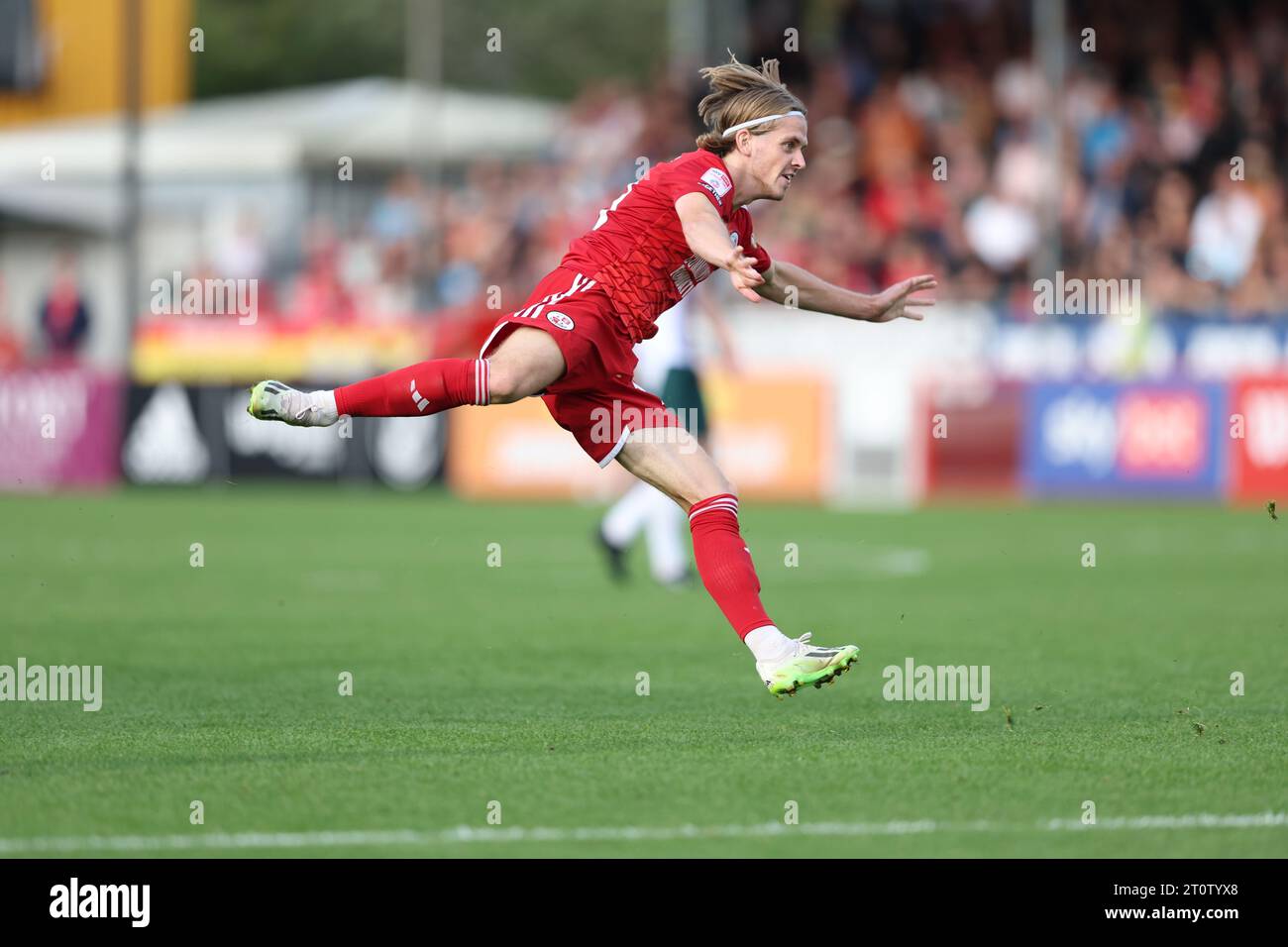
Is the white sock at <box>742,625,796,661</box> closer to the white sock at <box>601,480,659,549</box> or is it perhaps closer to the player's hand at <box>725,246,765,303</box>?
the player's hand at <box>725,246,765,303</box>

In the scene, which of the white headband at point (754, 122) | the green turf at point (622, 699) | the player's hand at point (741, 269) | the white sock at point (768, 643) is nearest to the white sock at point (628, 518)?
the green turf at point (622, 699)

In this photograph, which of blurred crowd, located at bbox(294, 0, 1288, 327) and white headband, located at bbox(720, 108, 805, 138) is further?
blurred crowd, located at bbox(294, 0, 1288, 327)

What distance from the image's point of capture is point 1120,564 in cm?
1405

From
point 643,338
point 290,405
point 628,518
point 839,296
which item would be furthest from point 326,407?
point 628,518

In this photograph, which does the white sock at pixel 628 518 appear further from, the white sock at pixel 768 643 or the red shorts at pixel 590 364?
the white sock at pixel 768 643

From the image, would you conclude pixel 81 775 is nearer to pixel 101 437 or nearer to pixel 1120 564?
pixel 1120 564

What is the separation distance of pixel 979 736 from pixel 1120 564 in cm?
741

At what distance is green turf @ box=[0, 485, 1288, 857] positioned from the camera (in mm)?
5684

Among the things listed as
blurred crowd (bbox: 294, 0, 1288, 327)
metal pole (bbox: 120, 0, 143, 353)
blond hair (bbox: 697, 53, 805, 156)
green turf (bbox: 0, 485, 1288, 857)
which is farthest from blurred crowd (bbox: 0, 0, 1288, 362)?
blond hair (bbox: 697, 53, 805, 156)

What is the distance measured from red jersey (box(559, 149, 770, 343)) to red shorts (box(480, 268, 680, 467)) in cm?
6

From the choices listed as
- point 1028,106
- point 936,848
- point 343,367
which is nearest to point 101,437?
point 343,367

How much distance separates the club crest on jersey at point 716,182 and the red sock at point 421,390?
3.20 feet

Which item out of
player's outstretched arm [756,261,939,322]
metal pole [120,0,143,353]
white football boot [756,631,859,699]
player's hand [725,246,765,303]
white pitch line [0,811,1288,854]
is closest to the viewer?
white pitch line [0,811,1288,854]

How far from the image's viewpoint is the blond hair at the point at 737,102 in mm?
7254
